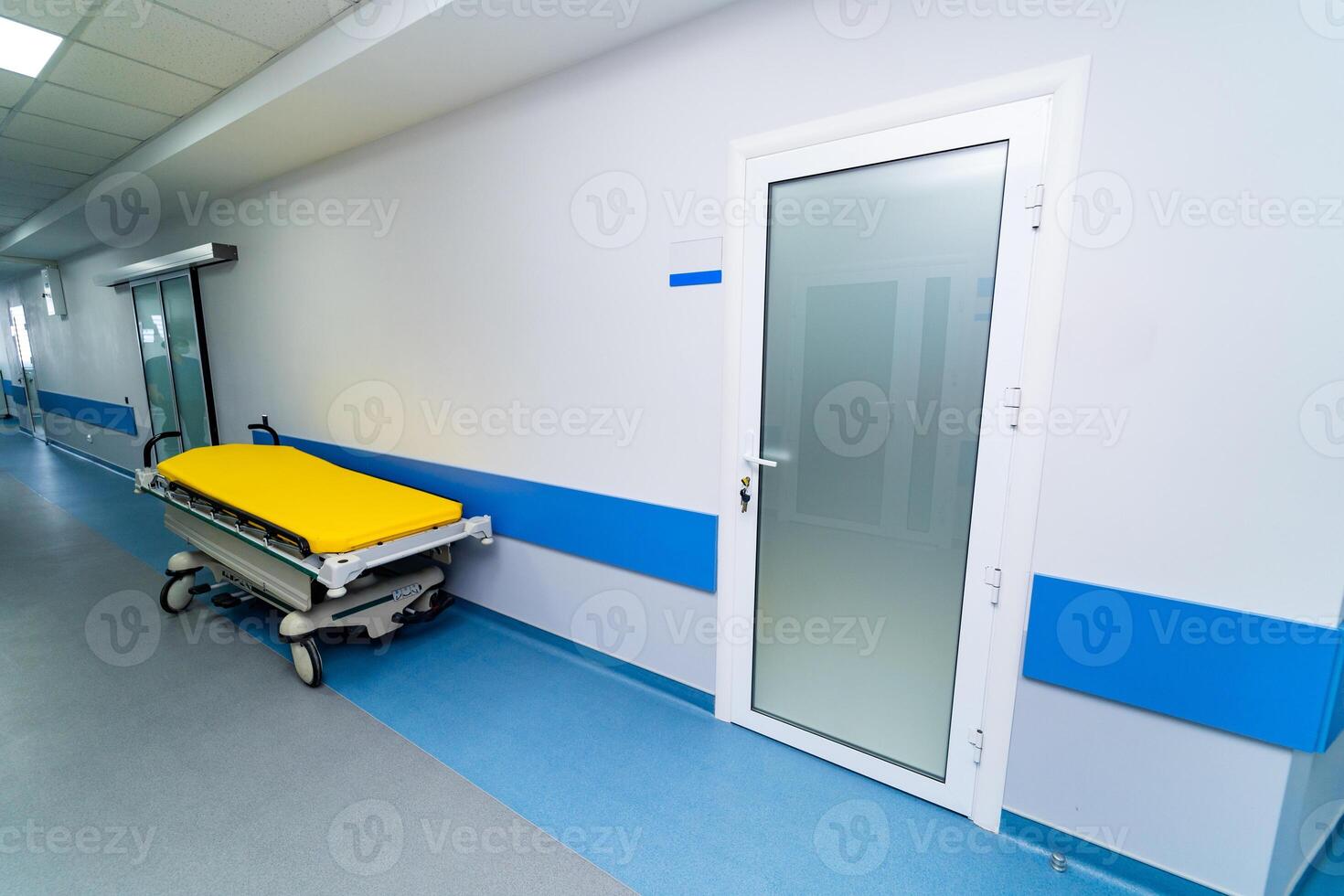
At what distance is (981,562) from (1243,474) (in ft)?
2.17

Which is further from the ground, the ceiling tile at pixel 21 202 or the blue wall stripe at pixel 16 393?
the ceiling tile at pixel 21 202

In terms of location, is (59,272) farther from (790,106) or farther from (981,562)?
(981,562)

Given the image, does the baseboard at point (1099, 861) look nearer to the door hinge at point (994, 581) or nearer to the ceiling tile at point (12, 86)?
the door hinge at point (994, 581)

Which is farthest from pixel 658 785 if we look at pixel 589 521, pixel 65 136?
pixel 65 136

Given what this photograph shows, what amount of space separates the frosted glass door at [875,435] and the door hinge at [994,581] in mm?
90

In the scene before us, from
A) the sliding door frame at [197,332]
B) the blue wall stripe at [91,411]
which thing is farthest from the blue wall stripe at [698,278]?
the blue wall stripe at [91,411]

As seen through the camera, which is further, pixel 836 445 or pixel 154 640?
pixel 154 640

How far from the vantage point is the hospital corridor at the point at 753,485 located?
4.58ft

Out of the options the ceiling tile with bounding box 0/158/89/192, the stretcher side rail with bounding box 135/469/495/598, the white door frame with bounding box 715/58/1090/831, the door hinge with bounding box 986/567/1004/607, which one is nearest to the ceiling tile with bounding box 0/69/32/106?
the ceiling tile with bounding box 0/158/89/192

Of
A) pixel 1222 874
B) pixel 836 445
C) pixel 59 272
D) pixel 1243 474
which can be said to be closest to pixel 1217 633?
pixel 1243 474

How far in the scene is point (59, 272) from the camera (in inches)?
290

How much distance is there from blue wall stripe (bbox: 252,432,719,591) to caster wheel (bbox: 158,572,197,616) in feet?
4.46

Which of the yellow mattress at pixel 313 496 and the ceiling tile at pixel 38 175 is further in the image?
the ceiling tile at pixel 38 175

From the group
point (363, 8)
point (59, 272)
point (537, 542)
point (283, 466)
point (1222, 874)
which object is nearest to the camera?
point (1222, 874)
